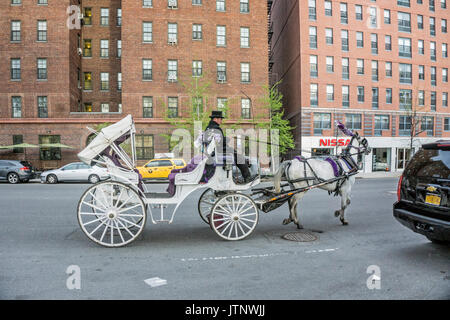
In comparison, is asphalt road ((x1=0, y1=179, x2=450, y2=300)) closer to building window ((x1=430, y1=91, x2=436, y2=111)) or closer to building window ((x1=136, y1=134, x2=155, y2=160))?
building window ((x1=136, y1=134, x2=155, y2=160))

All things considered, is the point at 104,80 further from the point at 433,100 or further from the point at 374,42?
the point at 433,100

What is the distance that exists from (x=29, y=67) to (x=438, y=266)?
110 feet

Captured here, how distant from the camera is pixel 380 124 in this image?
35906 mm

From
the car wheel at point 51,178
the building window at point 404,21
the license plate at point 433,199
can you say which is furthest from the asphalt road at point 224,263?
the building window at point 404,21

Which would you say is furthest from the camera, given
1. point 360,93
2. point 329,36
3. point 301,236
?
point 360,93

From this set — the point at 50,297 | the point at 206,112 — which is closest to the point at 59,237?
the point at 50,297

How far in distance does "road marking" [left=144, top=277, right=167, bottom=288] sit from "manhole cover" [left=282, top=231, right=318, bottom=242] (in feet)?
9.61

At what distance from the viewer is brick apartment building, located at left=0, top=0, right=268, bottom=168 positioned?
28734mm

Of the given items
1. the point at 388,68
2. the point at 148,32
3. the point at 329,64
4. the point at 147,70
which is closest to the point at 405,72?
the point at 388,68

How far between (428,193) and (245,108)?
26119mm

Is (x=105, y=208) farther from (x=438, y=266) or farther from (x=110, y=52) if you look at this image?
(x=110, y=52)

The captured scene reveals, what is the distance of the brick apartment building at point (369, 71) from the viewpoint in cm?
3372

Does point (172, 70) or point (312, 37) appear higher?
point (312, 37)

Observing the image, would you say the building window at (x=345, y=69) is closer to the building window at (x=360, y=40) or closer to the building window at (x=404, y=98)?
the building window at (x=360, y=40)
